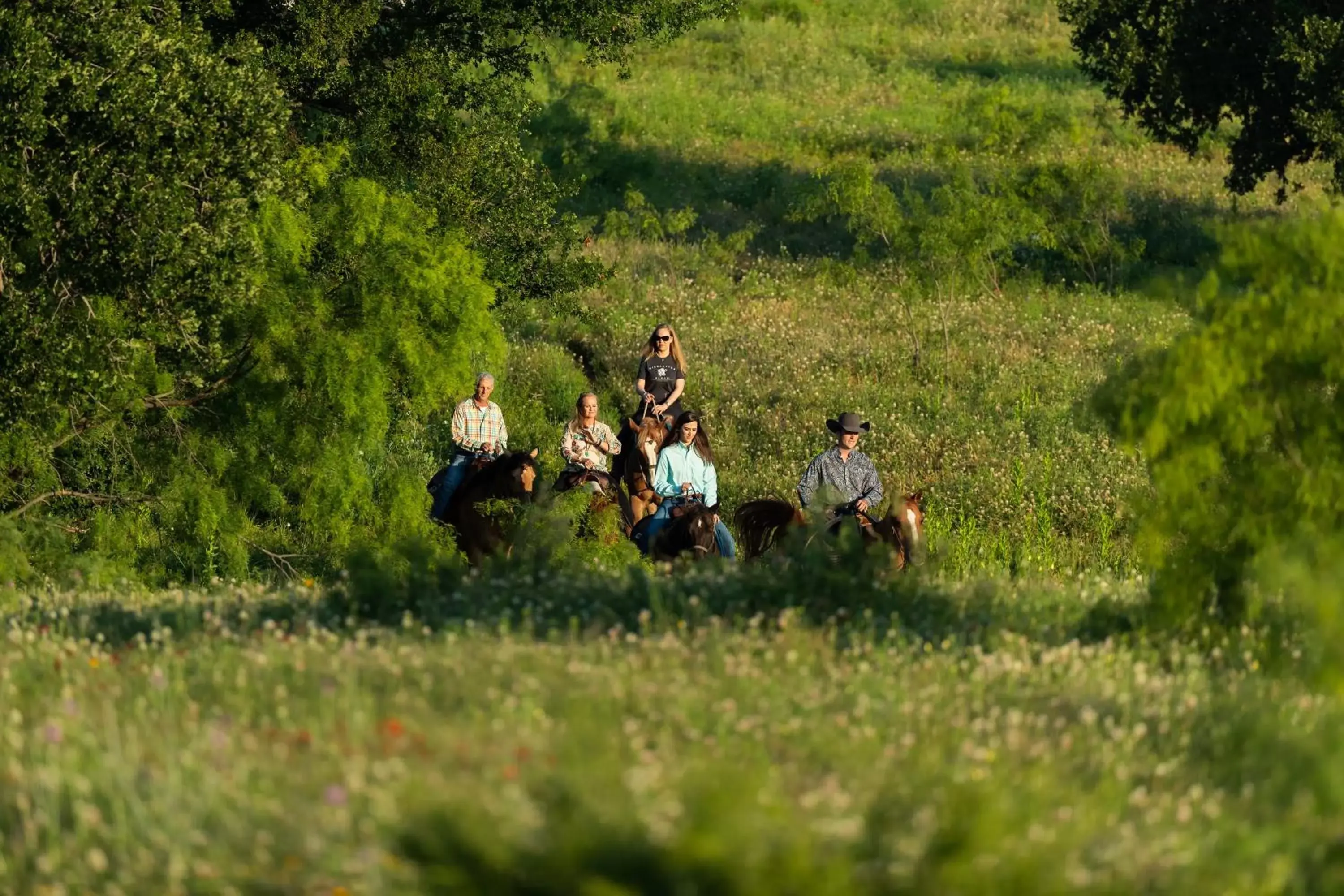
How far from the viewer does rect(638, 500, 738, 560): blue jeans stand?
19.1 meters

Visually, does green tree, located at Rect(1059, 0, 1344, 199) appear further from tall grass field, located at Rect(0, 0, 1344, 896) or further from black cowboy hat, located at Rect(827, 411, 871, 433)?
black cowboy hat, located at Rect(827, 411, 871, 433)

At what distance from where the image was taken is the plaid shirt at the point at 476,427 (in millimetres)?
21859

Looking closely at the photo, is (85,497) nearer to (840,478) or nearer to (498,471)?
(498,471)

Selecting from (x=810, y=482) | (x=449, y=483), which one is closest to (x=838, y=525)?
(x=810, y=482)

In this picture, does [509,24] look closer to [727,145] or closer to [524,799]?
[524,799]

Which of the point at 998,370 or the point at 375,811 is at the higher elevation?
the point at 375,811

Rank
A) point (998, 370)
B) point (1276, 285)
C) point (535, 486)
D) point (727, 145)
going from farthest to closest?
point (727, 145) → point (998, 370) → point (535, 486) → point (1276, 285)

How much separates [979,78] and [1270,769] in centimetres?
4917

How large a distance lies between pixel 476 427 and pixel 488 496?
7.97ft

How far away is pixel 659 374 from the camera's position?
24047mm

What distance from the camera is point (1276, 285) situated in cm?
1163

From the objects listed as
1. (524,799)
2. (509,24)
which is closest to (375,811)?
(524,799)

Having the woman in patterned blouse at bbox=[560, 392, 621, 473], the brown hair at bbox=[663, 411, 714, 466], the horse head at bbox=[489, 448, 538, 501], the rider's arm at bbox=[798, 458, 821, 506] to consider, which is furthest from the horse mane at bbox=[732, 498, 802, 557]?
the horse head at bbox=[489, 448, 538, 501]

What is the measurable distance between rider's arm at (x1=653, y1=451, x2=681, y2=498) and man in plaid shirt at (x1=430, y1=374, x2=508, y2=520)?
2350 millimetres
